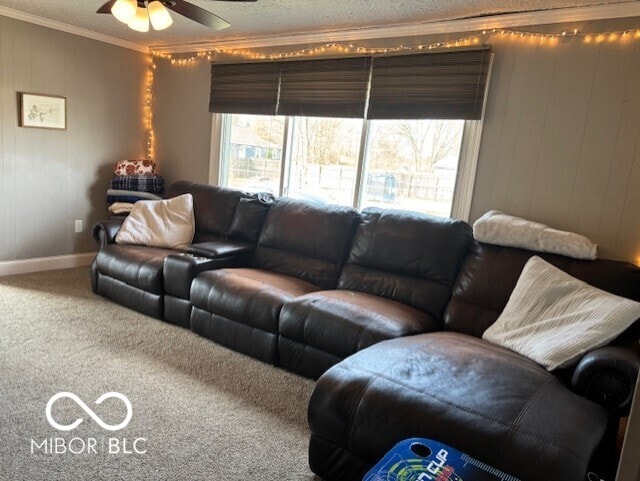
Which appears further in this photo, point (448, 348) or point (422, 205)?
point (422, 205)

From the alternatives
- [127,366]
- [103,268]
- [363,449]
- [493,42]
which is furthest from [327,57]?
[363,449]

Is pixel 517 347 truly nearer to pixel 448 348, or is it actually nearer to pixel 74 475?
pixel 448 348

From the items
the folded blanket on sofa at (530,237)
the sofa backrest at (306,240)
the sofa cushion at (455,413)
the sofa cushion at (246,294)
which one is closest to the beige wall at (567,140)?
the folded blanket on sofa at (530,237)

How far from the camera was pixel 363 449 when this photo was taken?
1.77 meters

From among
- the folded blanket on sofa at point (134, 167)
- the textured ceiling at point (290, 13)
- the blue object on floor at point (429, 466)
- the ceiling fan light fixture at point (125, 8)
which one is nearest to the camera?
the blue object on floor at point (429, 466)

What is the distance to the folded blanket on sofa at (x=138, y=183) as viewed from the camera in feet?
15.7

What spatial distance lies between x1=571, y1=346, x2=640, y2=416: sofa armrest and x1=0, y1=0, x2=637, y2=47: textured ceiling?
2.08m

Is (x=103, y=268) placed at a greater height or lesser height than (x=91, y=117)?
lesser

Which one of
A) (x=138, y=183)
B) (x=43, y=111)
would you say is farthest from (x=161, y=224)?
(x=43, y=111)

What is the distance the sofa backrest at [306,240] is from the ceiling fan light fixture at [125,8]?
178 cm

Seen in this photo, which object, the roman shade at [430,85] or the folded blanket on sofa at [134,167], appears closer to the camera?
the roman shade at [430,85]

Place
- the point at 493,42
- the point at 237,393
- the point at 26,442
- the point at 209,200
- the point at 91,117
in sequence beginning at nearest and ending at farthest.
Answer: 1. the point at 26,442
2. the point at 237,393
3. the point at 493,42
4. the point at 209,200
5. the point at 91,117

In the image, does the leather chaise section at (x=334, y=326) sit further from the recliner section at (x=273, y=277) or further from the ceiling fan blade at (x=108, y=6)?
the ceiling fan blade at (x=108, y=6)

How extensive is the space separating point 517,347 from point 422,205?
155 centimetres
